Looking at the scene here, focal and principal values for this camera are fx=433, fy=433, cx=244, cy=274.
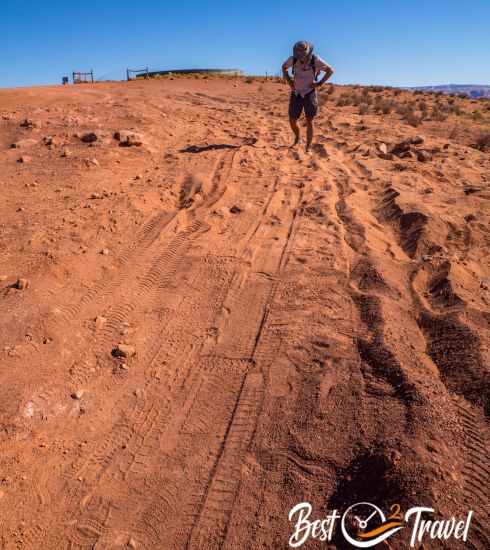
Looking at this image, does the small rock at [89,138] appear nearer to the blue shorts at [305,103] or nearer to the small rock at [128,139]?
the small rock at [128,139]

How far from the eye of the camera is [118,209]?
5266mm

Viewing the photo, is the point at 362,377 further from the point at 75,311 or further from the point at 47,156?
the point at 47,156

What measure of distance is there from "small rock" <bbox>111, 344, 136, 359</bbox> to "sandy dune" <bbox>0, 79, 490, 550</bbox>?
14 mm

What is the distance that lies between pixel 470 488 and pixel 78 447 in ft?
7.20

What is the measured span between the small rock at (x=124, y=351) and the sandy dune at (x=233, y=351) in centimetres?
1

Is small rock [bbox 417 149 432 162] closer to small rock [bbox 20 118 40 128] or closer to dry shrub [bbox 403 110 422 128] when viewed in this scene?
dry shrub [bbox 403 110 422 128]

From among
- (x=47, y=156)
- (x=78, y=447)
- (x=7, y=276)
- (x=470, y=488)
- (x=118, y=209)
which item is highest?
(x=47, y=156)

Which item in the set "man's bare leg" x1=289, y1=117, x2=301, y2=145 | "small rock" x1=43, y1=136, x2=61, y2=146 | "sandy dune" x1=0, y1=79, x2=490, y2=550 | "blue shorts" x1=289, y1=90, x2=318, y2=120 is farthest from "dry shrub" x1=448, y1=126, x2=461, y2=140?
"small rock" x1=43, y1=136, x2=61, y2=146

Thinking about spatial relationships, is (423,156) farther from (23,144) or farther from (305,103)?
(23,144)

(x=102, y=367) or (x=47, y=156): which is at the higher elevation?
(x=47, y=156)

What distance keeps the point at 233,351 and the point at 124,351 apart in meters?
0.82

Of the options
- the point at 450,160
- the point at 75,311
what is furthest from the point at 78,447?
the point at 450,160

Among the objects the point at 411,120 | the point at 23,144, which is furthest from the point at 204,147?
the point at 411,120

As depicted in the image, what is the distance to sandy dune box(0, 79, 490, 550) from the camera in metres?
2.27
